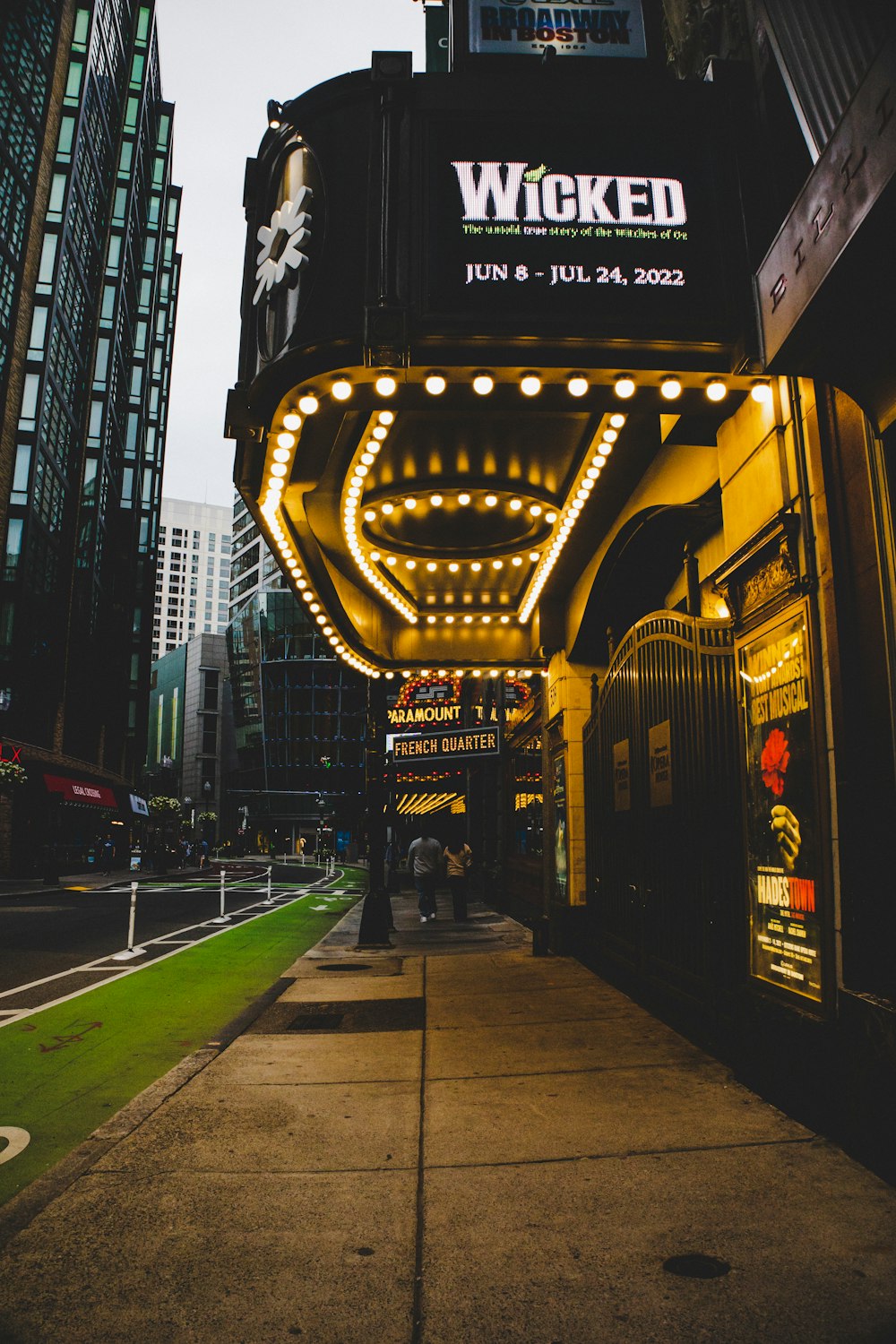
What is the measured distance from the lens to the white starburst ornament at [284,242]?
6.00 meters

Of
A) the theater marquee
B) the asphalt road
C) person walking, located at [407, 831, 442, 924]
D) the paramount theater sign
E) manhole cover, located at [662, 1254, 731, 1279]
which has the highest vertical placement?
the paramount theater sign

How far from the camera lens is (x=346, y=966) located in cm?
1127

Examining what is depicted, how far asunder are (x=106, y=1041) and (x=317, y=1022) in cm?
190

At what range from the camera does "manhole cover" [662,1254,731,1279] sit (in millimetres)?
2922

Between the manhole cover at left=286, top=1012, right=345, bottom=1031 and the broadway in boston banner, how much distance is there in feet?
12.9

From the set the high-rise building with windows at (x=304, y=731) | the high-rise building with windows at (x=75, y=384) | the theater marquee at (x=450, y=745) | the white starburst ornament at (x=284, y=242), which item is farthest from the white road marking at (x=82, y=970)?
the high-rise building with windows at (x=304, y=731)

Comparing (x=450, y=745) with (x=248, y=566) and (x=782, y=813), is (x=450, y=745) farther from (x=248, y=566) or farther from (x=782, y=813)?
(x=248, y=566)

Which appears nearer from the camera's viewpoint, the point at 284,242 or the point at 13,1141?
the point at 13,1141

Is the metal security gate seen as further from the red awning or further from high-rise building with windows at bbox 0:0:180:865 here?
the red awning

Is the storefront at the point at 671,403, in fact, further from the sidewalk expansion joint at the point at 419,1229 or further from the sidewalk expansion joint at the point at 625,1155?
the sidewalk expansion joint at the point at 419,1229

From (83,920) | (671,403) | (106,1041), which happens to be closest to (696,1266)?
(671,403)

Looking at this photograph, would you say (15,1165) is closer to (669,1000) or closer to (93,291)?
(669,1000)

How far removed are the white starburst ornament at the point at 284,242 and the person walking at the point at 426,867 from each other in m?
12.7

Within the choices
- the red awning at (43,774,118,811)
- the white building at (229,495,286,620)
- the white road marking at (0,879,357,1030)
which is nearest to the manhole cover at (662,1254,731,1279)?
the white road marking at (0,879,357,1030)
